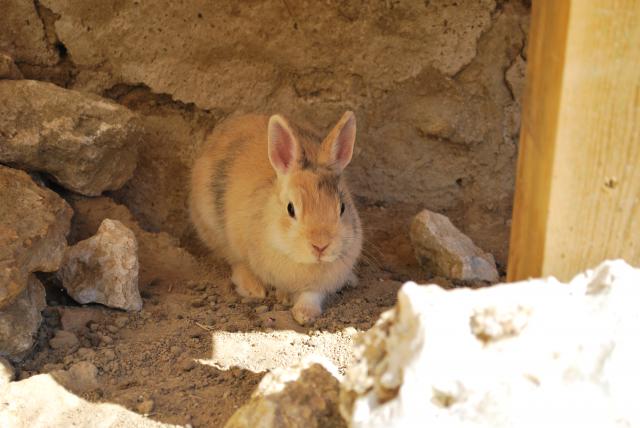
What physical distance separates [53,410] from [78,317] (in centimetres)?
83

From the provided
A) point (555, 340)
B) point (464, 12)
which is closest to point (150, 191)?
point (464, 12)

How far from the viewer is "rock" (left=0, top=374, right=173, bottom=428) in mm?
2578

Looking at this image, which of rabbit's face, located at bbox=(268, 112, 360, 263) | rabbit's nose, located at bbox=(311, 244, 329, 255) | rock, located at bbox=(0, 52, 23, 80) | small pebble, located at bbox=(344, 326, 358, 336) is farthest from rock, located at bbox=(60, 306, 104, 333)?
rock, located at bbox=(0, 52, 23, 80)

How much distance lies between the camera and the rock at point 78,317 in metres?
3.34

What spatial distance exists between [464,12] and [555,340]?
2814 millimetres

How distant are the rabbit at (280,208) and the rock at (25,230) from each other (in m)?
1.02

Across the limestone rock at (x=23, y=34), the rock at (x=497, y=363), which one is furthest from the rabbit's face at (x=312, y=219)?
the limestone rock at (x=23, y=34)

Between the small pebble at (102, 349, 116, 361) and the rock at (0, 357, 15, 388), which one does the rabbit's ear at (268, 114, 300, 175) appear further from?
the rock at (0, 357, 15, 388)

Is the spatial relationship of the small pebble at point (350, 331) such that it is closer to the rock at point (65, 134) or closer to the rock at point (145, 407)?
the rock at point (145, 407)

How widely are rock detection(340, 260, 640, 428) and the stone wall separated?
260cm

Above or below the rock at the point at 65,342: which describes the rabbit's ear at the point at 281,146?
above

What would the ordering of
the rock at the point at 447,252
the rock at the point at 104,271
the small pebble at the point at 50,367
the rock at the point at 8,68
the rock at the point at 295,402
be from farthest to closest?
1. the rock at the point at 447,252
2. the rock at the point at 8,68
3. the rock at the point at 104,271
4. the small pebble at the point at 50,367
5. the rock at the point at 295,402

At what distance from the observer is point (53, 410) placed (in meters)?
2.63

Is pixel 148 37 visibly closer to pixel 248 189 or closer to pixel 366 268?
pixel 248 189
